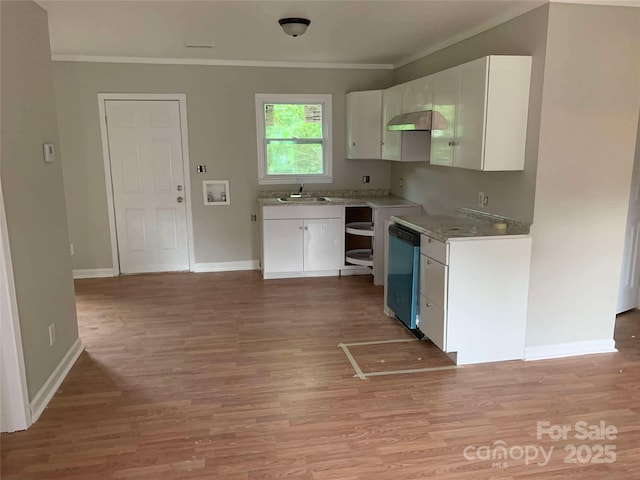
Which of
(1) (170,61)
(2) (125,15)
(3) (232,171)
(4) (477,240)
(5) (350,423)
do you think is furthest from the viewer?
(3) (232,171)

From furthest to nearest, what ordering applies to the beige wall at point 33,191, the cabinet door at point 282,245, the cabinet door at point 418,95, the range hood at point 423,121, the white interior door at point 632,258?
the cabinet door at point 282,245, the white interior door at point 632,258, the cabinet door at point 418,95, the range hood at point 423,121, the beige wall at point 33,191

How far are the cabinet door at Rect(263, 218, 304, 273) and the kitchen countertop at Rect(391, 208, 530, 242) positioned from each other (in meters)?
1.63

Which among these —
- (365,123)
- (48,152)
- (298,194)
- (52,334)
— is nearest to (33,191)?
(48,152)

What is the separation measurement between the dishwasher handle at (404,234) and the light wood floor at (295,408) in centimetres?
78

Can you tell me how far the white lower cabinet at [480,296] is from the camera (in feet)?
10.8

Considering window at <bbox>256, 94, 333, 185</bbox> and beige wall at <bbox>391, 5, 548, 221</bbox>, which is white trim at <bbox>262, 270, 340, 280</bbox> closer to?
window at <bbox>256, 94, 333, 185</bbox>

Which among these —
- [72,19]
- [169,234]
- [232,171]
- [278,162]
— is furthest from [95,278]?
[72,19]

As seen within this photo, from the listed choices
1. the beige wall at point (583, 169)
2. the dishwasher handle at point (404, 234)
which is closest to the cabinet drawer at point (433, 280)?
the dishwasher handle at point (404, 234)

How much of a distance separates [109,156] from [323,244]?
105 inches

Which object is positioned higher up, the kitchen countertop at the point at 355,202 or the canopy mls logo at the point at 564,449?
the kitchen countertop at the point at 355,202

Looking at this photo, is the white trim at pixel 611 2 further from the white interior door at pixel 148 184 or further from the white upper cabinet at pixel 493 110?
the white interior door at pixel 148 184

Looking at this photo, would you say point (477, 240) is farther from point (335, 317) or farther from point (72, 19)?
point (72, 19)

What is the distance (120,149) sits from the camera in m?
5.58

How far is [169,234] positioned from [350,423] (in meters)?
3.88
